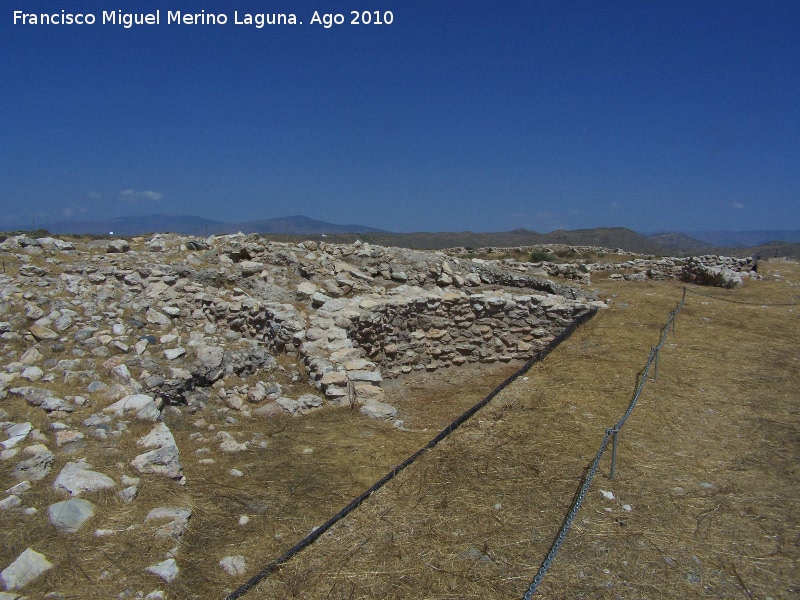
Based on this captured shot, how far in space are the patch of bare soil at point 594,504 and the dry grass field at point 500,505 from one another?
15mm

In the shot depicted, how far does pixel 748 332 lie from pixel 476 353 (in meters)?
5.65

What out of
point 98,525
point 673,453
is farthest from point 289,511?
point 673,453

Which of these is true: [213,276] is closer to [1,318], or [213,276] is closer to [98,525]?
[1,318]

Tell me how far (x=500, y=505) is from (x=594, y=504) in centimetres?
82

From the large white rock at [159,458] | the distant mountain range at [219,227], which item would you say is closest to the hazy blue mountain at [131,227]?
the distant mountain range at [219,227]

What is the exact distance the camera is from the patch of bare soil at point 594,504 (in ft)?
11.1

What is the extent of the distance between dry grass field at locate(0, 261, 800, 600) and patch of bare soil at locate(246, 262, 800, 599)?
0.02 meters

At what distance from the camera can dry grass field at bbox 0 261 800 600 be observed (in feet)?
11.1

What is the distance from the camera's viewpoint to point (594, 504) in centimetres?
428

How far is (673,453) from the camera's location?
521 centimetres

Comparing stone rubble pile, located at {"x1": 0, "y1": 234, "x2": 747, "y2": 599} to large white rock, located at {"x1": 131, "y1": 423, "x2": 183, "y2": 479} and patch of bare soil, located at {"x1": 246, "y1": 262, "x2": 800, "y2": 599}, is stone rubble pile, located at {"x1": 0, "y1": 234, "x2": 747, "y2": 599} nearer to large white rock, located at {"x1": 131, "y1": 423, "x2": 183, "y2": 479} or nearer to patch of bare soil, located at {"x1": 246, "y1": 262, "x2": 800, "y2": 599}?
large white rock, located at {"x1": 131, "y1": 423, "x2": 183, "y2": 479}

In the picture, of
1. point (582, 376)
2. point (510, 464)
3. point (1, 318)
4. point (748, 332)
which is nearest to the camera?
point (510, 464)

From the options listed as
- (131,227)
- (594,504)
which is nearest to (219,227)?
(131,227)

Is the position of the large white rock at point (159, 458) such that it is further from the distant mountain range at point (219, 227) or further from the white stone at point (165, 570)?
the distant mountain range at point (219, 227)
